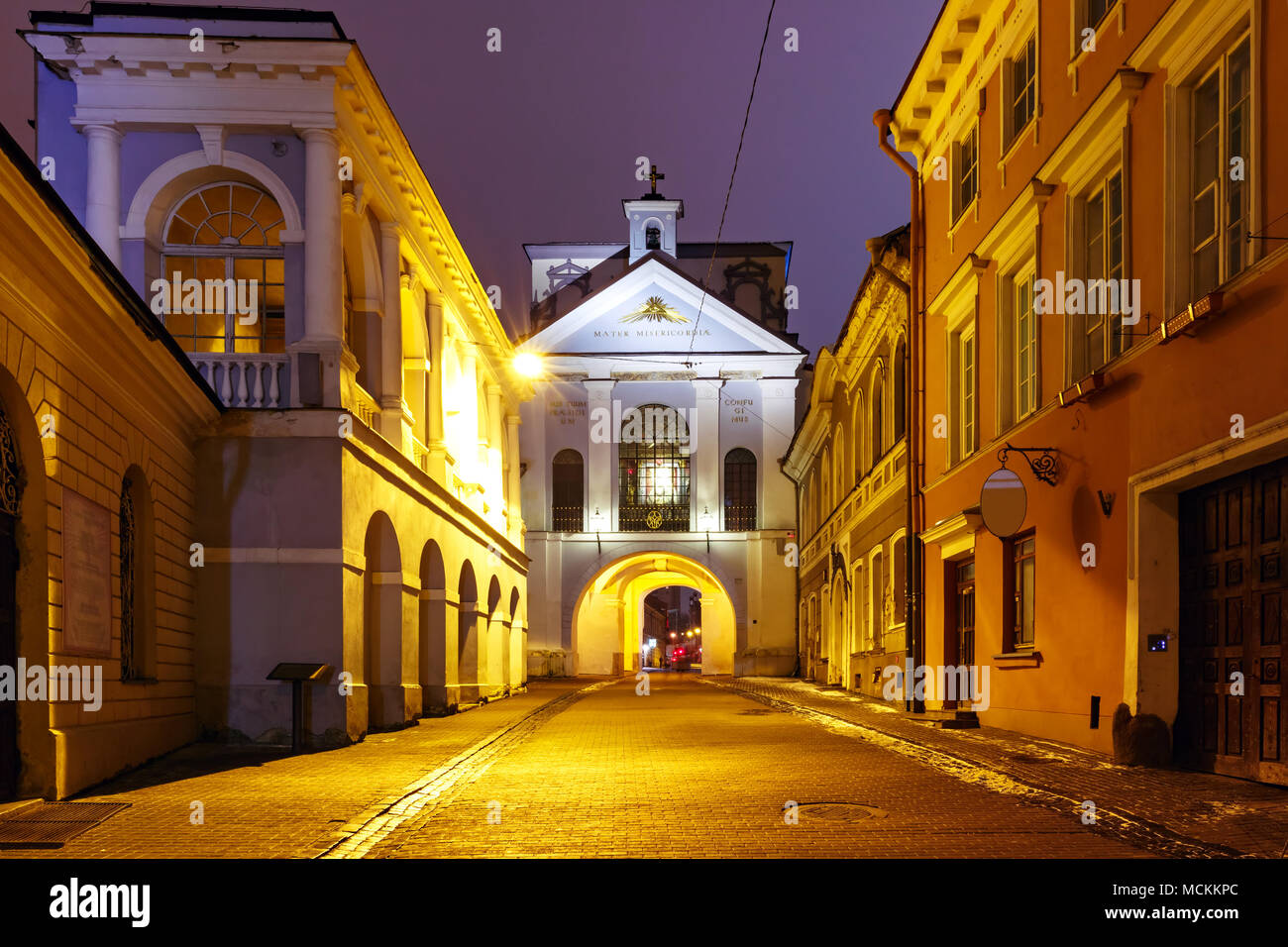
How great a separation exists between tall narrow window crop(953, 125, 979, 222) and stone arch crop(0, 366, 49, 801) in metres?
11.6

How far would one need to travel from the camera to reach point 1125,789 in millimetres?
8422

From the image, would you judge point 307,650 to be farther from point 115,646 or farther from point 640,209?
point 640,209

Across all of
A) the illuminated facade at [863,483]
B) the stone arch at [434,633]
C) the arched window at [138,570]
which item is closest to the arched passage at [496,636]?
the stone arch at [434,633]

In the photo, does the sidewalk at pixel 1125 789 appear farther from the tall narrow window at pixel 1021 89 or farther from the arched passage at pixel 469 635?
the arched passage at pixel 469 635

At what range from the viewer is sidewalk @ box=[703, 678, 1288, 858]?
6484 mm

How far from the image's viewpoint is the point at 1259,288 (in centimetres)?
821

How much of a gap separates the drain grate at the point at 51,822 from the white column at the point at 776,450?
33.9 meters

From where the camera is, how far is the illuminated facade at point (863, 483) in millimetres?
20375

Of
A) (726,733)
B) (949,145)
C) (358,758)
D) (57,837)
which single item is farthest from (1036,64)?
(57,837)

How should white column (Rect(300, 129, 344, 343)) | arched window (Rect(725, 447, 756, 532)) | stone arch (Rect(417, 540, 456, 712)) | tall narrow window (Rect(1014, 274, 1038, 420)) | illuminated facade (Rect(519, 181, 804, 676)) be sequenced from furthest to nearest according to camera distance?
arched window (Rect(725, 447, 756, 532)), illuminated facade (Rect(519, 181, 804, 676)), stone arch (Rect(417, 540, 456, 712)), white column (Rect(300, 129, 344, 343)), tall narrow window (Rect(1014, 274, 1038, 420))

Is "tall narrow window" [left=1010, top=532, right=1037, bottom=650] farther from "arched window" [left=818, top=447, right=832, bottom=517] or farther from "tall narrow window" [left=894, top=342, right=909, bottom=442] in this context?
"arched window" [left=818, top=447, right=832, bottom=517]

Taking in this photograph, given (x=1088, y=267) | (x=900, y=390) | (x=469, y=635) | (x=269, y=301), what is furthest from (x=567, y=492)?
(x=1088, y=267)

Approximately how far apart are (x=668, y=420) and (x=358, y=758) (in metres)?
31.0

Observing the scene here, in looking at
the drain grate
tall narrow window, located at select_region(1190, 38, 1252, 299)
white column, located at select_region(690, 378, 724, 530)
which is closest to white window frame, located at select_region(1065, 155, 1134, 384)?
tall narrow window, located at select_region(1190, 38, 1252, 299)
